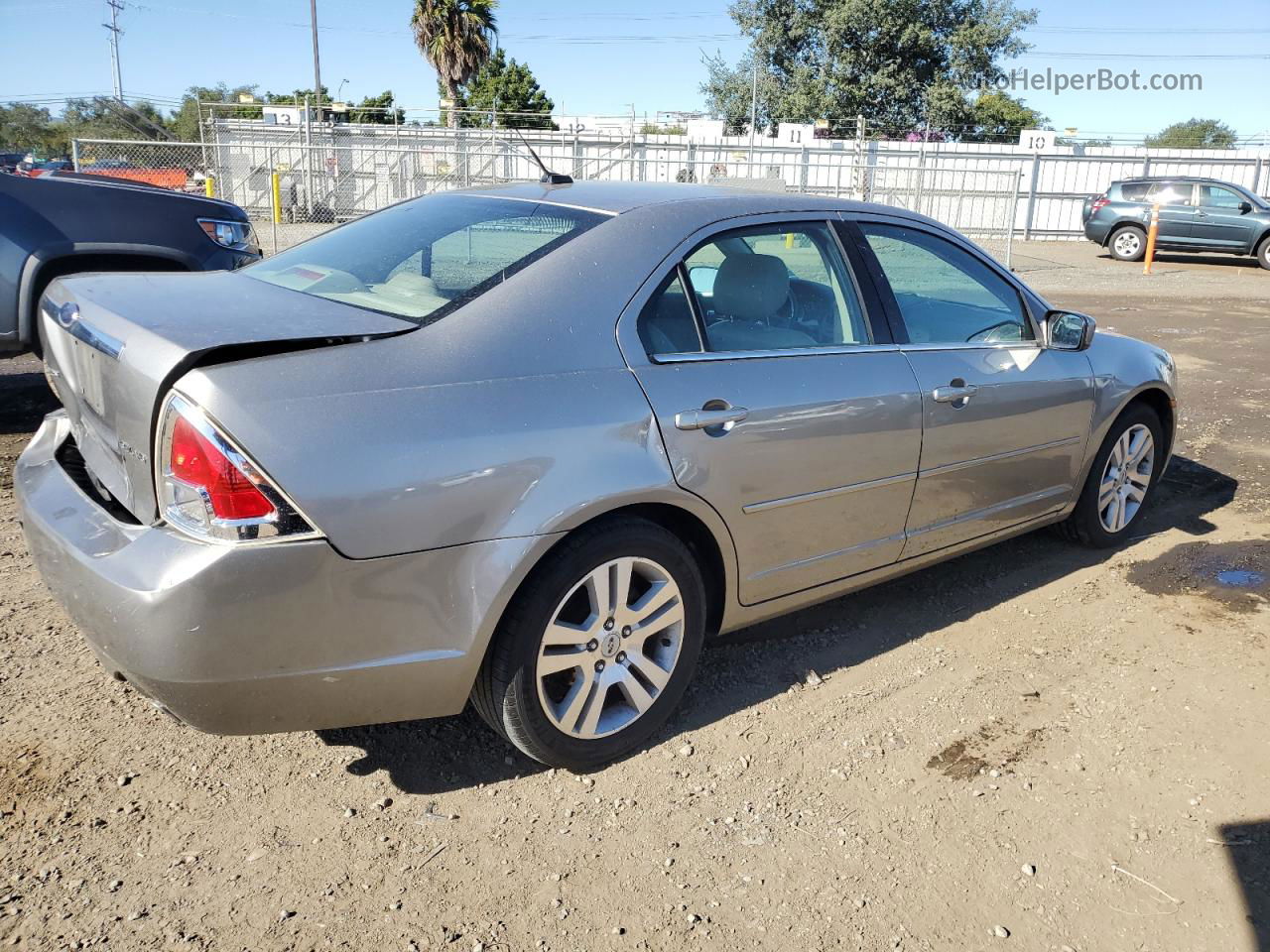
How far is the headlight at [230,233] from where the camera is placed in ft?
20.8

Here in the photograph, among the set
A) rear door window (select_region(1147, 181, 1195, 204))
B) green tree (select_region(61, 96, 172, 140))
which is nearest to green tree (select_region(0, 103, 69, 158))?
green tree (select_region(61, 96, 172, 140))

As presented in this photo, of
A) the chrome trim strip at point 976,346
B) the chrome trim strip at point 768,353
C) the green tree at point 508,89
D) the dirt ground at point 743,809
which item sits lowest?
the dirt ground at point 743,809

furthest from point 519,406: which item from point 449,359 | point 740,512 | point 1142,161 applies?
point 1142,161

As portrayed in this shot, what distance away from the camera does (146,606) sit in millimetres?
2311

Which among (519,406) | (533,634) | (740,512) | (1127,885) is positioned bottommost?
(1127,885)

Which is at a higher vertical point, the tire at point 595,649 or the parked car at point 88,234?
the parked car at point 88,234

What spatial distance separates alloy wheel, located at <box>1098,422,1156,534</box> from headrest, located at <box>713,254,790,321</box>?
6.84ft

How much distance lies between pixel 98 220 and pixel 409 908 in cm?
504

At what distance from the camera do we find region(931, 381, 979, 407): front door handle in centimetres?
364

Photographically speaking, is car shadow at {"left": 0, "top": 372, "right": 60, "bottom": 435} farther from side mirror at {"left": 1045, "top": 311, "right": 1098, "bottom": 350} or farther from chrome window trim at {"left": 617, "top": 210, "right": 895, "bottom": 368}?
side mirror at {"left": 1045, "top": 311, "right": 1098, "bottom": 350}

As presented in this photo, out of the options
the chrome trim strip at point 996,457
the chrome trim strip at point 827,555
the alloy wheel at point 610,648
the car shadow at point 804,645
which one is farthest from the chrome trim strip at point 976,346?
the alloy wheel at point 610,648

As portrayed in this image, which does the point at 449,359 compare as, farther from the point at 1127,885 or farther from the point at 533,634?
the point at 1127,885

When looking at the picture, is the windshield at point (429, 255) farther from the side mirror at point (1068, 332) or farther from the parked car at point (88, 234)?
the parked car at point (88, 234)

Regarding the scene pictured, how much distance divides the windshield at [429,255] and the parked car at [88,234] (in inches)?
97.7
